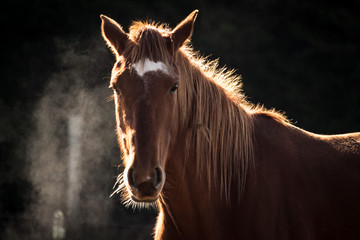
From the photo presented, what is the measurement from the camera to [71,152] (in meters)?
5.72

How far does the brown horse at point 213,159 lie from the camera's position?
1.84 metres

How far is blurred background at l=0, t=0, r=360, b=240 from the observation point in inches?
213

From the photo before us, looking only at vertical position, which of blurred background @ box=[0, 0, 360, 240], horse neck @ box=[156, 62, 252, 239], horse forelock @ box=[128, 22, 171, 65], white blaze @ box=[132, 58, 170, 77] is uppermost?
blurred background @ box=[0, 0, 360, 240]

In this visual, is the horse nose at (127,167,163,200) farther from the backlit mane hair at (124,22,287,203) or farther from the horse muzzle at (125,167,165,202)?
the backlit mane hair at (124,22,287,203)

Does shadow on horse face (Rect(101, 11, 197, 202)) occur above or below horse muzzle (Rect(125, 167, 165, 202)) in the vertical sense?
above

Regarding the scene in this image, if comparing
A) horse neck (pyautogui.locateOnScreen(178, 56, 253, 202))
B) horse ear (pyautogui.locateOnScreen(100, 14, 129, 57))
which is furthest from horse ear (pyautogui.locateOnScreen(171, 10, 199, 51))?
horse ear (pyautogui.locateOnScreen(100, 14, 129, 57))

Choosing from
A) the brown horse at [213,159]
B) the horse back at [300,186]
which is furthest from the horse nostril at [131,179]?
the horse back at [300,186]

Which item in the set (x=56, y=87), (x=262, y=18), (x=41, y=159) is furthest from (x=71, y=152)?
(x=262, y=18)

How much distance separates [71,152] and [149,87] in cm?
423

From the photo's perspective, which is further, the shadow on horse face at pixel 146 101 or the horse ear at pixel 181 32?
the horse ear at pixel 181 32

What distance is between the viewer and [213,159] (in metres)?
2.05

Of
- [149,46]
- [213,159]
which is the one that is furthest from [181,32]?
[213,159]

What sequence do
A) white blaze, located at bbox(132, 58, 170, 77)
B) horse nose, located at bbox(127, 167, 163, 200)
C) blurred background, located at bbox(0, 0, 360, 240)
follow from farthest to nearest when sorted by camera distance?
blurred background, located at bbox(0, 0, 360, 240) → white blaze, located at bbox(132, 58, 170, 77) → horse nose, located at bbox(127, 167, 163, 200)

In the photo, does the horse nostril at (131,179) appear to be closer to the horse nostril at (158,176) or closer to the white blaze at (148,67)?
the horse nostril at (158,176)
